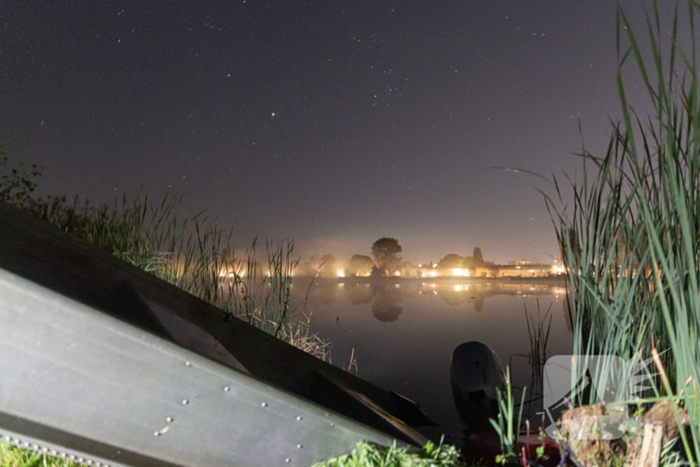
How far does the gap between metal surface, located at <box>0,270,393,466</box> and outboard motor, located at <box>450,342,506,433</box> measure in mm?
2273

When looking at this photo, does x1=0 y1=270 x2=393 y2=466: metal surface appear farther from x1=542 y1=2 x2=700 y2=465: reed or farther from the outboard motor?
the outboard motor

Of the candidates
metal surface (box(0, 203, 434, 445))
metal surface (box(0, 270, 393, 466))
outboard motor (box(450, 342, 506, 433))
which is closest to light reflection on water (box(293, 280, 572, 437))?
outboard motor (box(450, 342, 506, 433))

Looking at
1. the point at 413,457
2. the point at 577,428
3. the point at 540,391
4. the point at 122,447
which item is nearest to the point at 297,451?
the point at 413,457

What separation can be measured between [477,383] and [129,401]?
290cm

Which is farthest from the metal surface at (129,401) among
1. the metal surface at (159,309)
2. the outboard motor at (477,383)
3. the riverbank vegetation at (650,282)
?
the outboard motor at (477,383)

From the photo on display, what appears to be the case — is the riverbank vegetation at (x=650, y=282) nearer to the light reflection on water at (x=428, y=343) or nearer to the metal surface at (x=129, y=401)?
the metal surface at (x=129, y=401)

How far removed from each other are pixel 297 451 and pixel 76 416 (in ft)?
2.45

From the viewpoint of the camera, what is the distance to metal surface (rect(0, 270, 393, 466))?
113 cm

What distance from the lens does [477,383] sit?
3303 millimetres

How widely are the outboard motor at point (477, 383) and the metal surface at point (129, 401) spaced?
2273 millimetres

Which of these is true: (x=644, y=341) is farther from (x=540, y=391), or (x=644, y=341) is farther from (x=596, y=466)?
(x=540, y=391)

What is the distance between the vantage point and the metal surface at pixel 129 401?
1135 millimetres

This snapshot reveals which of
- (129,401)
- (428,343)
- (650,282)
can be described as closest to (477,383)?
(650,282)

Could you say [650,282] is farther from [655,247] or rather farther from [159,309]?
[159,309]
